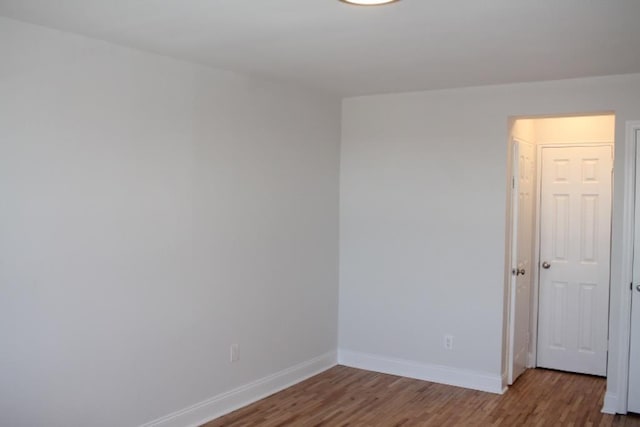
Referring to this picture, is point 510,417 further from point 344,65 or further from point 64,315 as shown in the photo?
point 64,315

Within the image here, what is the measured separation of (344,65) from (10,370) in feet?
8.60

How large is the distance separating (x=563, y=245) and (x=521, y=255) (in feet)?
1.76

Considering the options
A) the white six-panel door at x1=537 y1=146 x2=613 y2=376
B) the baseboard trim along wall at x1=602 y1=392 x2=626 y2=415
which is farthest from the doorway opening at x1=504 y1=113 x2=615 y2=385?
the baseboard trim along wall at x1=602 y1=392 x2=626 y2=415

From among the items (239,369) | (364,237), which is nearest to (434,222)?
(364,237)

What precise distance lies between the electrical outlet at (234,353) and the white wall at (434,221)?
1.38 m

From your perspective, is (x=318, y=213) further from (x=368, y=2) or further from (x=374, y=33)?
(x=368, y=2)

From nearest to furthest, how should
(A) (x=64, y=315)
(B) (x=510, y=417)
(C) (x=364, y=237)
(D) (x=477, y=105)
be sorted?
1. (A) (x=64, y=315)
2. (B) (x=510, y=417)
3. (D) (x=477, y=105)
4. (C) (x=364, y=237)

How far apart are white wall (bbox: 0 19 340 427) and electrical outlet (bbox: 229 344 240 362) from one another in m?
0.05

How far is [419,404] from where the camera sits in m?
4.34

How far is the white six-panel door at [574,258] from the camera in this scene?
5.06 metres

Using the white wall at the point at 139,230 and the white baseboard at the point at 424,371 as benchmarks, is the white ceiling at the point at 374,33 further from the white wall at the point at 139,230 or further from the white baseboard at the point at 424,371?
the white baseboard at the point at 424,371

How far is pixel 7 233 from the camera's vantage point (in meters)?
2.86

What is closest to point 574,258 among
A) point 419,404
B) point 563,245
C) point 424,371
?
point 563,245

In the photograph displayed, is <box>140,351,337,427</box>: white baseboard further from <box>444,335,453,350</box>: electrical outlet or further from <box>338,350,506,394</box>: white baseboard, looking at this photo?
<box>444,335,453,350</box>: electrical outlet
